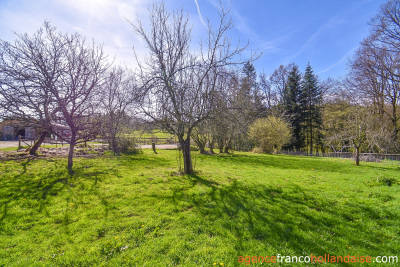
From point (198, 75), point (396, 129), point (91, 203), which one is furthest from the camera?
point (396, 129)

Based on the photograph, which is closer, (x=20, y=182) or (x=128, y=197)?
(x=128, y=197)

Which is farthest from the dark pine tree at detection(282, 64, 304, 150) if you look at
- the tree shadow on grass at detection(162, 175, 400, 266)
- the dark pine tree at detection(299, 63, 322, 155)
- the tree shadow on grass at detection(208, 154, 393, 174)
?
the tree shadow on grass at detection(162, 175, 400, 266)

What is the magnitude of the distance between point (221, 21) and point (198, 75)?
2.20 m

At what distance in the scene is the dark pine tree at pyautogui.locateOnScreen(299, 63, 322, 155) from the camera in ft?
98.8

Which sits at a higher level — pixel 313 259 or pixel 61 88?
pixel 61 88

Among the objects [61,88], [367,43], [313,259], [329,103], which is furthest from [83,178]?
[329,103]

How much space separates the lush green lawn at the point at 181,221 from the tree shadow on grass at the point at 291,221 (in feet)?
0.06

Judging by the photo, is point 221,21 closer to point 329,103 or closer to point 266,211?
point 266,211

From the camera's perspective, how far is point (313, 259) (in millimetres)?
2602

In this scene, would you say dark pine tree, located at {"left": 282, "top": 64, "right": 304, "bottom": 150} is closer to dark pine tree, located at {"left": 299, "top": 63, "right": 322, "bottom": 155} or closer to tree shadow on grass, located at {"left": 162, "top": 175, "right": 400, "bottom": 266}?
dark pine tree, located at {"left": 299, "top": 63, "right": 322, "bottom": 155}

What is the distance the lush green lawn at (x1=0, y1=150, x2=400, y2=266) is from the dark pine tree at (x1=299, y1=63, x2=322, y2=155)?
27.4 m

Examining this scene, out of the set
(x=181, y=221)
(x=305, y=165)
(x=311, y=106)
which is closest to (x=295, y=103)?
(x=311, y=106)

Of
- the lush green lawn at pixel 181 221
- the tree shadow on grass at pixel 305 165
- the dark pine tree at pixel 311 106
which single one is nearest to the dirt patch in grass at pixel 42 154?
the lush green lawn at pixel 181 221

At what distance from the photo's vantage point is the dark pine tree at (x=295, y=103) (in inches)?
1180
